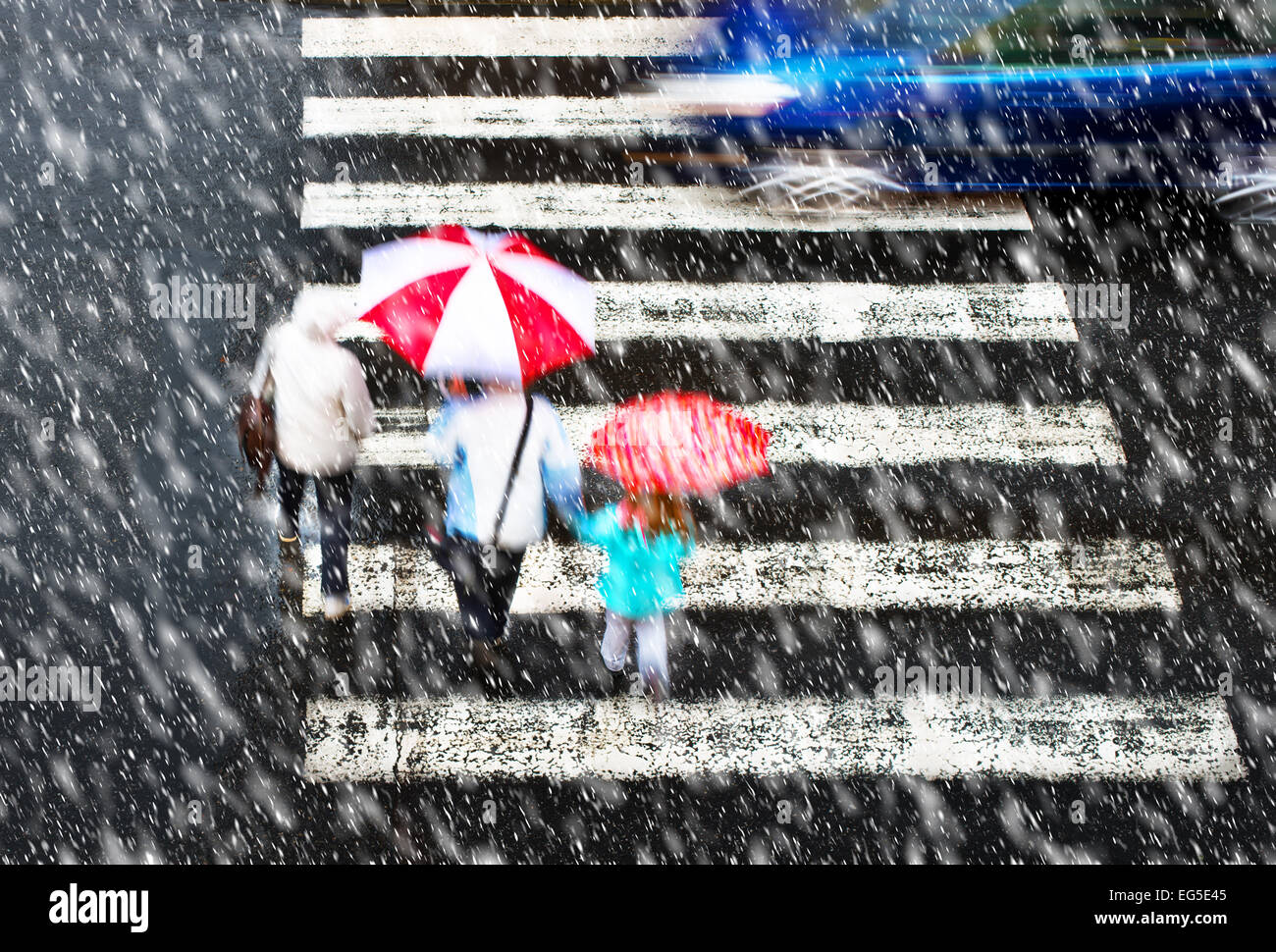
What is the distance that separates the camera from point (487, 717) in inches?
237

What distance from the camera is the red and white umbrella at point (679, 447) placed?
504cm

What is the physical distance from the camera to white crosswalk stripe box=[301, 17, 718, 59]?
10297 millimetres

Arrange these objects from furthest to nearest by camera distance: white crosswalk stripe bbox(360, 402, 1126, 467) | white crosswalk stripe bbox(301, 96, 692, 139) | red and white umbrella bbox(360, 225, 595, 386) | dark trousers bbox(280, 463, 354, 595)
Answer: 1. white crosswalk stripe bbox(301, 96, 692, 139)
2. white crosswalk stripe bbox(360, 402, 1126, 467)
3. dark trousers bbox(280, 463, 354, 595)
4. red and white umbrella bbox(360, 225, 595, 386)

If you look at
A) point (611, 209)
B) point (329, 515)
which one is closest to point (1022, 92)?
point (611, 209)

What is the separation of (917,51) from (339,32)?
464 cm

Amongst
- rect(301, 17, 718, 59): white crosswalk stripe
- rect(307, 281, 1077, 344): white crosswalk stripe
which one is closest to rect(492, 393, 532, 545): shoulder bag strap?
rect(307, 281, 1077, 344): white crosswalk stripe

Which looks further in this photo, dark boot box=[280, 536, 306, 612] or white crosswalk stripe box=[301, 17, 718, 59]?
white crosswalk stripe box=[301, 17, 718, 59]

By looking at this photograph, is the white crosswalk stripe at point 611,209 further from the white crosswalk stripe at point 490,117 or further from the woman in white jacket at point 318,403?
the woman in white jacket at point 318,403

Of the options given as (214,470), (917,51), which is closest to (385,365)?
(214,470)

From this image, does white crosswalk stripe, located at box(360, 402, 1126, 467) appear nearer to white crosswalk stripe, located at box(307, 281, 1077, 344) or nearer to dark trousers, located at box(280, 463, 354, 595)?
white crosswalk stripe, located at box(307, 281, 1077, 344)

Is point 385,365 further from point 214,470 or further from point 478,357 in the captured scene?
point 478,357

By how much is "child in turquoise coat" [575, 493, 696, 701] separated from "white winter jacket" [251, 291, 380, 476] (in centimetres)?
122

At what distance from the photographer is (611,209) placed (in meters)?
8.90

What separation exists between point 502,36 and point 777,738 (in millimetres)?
6832
